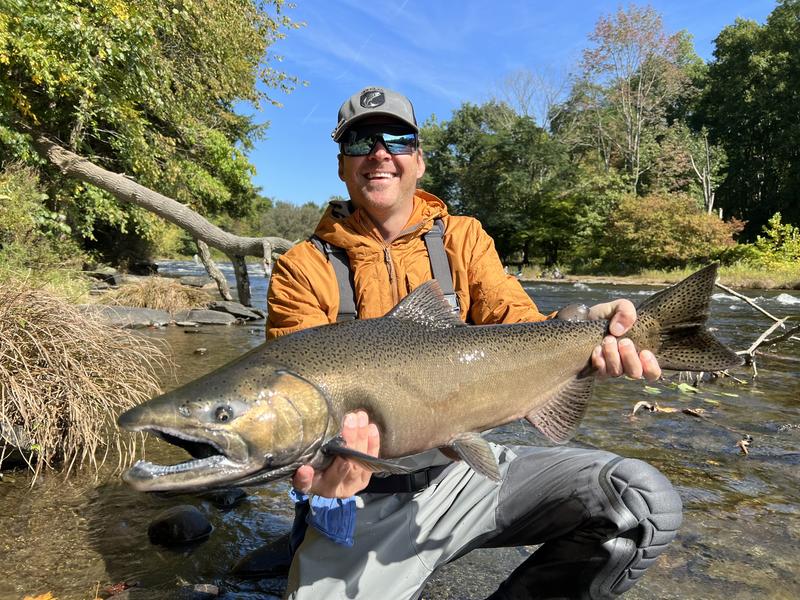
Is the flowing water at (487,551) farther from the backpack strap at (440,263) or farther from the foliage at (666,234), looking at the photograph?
the foliage at (666,234)

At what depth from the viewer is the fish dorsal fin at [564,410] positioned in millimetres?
2848

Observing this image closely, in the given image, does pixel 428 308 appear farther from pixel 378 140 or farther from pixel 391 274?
pixel 378 140

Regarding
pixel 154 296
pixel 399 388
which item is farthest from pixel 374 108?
pixel 154 296

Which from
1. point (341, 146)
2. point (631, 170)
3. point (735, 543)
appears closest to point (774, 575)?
point (735, 543)

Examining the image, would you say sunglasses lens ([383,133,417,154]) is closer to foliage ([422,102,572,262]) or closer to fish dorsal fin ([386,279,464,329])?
fish dorsal fin ([386,279,464,329])

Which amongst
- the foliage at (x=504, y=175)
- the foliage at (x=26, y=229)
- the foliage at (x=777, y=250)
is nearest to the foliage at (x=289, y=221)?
the foliage at (x=504, y=175)

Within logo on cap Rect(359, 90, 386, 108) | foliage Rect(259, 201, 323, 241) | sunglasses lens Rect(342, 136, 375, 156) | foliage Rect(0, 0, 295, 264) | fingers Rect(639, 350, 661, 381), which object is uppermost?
foliage Rect(259, 201, 323, 241)

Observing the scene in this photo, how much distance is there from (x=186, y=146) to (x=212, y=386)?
813 inches

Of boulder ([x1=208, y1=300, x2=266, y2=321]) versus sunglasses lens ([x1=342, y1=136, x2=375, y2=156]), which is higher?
sunglasses lens ([x1=342, y1=136, x2=375, y2=156])

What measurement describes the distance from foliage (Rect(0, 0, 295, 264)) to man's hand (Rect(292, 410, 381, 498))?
36.0 ft

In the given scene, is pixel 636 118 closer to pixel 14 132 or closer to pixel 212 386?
pixel 14 132

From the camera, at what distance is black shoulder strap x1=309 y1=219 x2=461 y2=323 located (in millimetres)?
3107

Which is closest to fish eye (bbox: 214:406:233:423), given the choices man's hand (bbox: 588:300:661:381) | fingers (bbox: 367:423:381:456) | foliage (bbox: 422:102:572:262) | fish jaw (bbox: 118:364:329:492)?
fish jaw (bbox: 118:364:329:492)

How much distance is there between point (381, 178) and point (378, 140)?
0.72 feet
